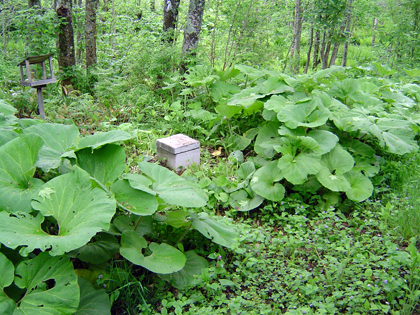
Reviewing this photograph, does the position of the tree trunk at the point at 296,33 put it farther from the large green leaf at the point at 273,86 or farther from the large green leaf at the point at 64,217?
the large green leaf at the point at 64,217

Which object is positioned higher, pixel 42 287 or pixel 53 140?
pixel 53 140

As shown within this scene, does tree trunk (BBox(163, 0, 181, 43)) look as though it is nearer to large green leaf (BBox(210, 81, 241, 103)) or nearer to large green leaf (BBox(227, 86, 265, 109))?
large green leaf (BBox(210, 81, 241, 103))

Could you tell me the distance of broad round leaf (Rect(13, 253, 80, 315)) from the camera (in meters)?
1.72

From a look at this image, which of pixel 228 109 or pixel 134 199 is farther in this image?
pixel 228 109

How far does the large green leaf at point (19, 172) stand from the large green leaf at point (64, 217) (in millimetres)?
100

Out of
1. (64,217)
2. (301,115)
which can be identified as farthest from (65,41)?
(64,217)

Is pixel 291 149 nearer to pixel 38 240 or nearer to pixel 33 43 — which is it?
pixel 38 240

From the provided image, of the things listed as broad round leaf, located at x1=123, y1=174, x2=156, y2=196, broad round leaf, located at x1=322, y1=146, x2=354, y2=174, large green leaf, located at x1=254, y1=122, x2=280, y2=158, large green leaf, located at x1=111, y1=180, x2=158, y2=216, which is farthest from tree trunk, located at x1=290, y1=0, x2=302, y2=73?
large green leaf, located at x1=111, y1=180, x2=158, y2=216

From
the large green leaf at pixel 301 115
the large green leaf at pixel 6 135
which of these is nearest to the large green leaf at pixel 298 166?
the large green leaf at pixel 301 115

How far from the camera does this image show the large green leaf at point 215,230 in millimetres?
2422

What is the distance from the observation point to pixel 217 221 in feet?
8.93

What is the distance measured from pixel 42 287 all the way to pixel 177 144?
2.32 metres

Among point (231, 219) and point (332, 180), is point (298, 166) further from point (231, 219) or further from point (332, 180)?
point (231, 219)

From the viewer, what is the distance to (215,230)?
2.53 meters
